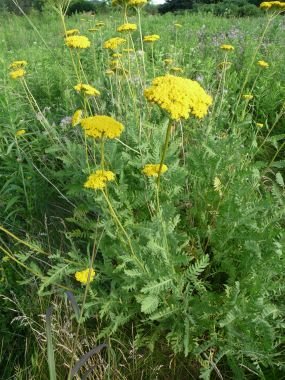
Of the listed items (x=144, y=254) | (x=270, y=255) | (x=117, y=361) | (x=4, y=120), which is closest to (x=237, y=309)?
(x=270, y=255)

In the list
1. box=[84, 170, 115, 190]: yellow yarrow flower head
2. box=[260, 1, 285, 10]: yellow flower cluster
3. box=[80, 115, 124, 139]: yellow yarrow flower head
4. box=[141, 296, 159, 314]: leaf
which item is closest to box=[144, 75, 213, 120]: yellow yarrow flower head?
box=[80, 115, 124, 139]: yellow yarrow flower head

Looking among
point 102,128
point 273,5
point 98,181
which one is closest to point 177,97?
point 102,128

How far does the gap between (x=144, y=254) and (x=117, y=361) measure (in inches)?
20.4

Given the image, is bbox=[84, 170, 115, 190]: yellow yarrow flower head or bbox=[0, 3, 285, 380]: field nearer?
bbox=[84, 170, 115, 190]: yellow yarrow flower head

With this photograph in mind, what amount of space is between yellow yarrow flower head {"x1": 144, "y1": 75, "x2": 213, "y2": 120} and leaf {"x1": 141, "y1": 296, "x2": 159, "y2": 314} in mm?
811

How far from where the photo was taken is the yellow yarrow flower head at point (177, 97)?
1.20 m

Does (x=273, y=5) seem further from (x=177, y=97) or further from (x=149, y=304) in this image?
(x=149, y=304)

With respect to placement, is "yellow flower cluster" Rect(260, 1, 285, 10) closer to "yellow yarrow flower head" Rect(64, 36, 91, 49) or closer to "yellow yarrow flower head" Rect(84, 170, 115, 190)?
"yellow yarrow flower head" Rect(64, 36, 91, 49)

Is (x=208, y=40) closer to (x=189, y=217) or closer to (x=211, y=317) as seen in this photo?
(x=189, y=217)

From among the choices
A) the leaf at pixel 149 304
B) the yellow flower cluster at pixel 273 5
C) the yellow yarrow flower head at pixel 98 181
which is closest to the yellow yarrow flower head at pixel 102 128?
the yellow yarrow flower head at pixel 98 181

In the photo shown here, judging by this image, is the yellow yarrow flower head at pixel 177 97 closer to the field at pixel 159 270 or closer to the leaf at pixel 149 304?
the field at pixel 159 270

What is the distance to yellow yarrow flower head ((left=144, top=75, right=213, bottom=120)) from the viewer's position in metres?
1.20

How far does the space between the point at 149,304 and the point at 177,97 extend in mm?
872

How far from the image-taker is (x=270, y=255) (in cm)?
186
